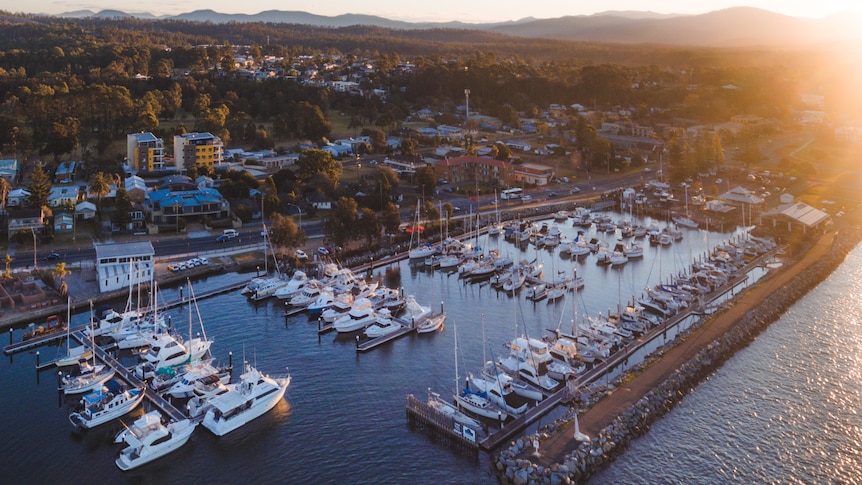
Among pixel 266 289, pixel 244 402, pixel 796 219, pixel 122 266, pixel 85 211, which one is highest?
pixel 85 211

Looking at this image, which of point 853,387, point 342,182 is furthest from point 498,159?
point 853,387

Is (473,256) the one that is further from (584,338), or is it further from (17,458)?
(17,458)

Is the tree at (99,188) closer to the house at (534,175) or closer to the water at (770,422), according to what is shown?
the house at (534,175)

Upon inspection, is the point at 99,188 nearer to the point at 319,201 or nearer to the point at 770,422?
the point at 319,201

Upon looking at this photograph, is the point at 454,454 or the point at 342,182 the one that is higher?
the point at 342,182

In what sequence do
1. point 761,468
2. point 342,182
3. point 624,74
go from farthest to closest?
point 624,74 < point 342,182 < point 761,468

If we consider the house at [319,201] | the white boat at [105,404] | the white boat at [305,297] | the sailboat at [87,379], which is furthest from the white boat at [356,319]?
the house at [319,201]

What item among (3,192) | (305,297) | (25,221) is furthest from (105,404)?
(3,192)
